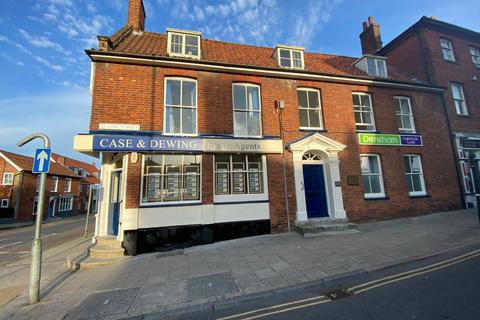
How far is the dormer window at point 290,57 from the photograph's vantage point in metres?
11.2

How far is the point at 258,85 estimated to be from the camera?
10.2 meters

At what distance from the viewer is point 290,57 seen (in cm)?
1131

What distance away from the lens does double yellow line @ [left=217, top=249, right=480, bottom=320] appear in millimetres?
3848

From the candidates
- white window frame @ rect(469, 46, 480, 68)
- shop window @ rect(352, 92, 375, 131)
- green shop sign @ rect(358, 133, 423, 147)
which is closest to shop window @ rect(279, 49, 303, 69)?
shop window @ rect(352, 92, 375, 131)

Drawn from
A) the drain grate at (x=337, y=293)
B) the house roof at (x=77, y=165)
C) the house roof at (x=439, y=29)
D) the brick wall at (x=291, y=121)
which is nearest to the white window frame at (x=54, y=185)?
the house roof at (x=77, y=165)

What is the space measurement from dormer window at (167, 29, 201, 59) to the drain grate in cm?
960

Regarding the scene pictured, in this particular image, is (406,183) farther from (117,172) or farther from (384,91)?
(117,172)

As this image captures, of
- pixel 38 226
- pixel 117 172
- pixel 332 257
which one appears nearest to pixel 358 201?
pixel 332 257

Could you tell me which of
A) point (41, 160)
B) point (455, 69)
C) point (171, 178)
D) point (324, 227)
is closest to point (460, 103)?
point (455, 69)

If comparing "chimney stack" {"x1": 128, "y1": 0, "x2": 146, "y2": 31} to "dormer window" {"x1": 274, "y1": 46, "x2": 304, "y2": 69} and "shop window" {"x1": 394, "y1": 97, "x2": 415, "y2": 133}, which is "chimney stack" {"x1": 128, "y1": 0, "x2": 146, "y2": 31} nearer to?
"dormer window" {"x1": 274, "y1": 46, "x2": 304, "y2": 69}

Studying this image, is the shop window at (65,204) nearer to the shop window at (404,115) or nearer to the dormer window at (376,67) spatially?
the dormer window at (376,67)

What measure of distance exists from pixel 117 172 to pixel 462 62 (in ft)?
68.1

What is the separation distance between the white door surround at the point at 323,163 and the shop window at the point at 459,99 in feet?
30.8

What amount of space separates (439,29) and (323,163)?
12.6 metres
